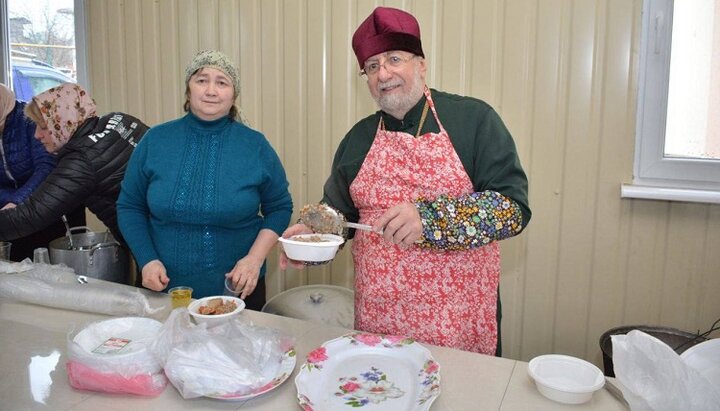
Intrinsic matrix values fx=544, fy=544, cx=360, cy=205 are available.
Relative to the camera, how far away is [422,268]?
1.65 m

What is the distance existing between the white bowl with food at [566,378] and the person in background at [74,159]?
6.48 ft

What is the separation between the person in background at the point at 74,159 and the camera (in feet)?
7.60

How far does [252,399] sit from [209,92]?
3.88 feet

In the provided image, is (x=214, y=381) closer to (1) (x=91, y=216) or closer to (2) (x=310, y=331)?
(2) (x=310, y=331)

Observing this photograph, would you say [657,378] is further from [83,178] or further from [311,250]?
[83,178]

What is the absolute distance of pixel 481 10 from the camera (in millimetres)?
2475

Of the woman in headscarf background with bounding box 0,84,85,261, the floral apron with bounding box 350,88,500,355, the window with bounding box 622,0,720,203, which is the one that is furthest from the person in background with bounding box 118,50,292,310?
the window with bounding box 622,0,720,203

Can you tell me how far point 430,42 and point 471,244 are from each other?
56.8 inches

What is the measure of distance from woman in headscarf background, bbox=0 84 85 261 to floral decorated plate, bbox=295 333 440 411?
6.84 ft

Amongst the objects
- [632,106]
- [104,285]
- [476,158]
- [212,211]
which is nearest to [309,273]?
[212,211]

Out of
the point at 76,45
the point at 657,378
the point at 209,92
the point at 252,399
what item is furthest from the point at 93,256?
the point at 657,378

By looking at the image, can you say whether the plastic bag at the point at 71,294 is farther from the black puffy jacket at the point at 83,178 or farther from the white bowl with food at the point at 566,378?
the white bowl with food at the point at 566,378

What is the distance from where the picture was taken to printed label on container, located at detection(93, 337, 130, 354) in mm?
1254

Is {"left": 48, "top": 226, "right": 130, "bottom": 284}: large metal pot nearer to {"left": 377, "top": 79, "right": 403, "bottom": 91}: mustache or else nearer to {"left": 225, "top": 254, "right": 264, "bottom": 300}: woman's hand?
{"left": 225, "top": 254, "right": 264, "bottom": 300}: woman's hand
